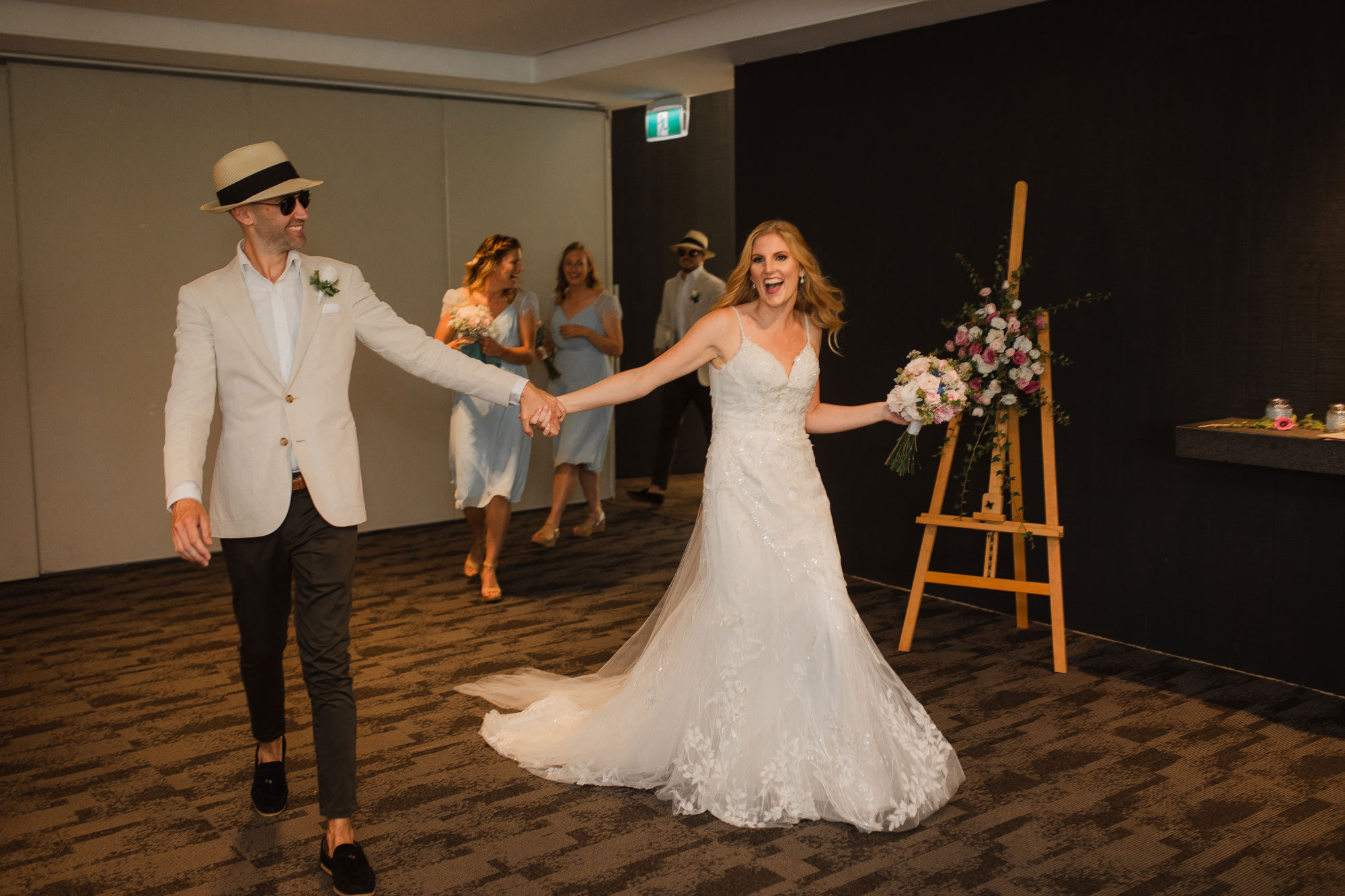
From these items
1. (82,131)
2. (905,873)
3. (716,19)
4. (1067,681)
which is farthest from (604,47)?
(905,873)

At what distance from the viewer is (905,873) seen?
326 centimetres

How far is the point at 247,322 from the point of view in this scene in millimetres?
3184

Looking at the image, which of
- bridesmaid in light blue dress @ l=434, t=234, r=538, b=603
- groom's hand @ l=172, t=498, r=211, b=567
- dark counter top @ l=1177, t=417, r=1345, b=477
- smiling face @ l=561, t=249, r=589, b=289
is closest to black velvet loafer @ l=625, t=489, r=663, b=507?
smiling face @ l=561, t=249, r=589, b=289

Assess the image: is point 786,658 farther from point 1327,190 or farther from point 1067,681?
point 1327,190

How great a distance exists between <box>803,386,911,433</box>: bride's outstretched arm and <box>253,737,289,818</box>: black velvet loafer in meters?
2.14

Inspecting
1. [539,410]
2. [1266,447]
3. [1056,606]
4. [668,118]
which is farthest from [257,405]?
[668,118]

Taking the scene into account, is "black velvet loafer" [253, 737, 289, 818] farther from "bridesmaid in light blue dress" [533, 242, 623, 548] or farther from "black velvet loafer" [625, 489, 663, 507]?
"black velvet loafer" [625, 489, 663, 507]

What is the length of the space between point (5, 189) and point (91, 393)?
1.28 m

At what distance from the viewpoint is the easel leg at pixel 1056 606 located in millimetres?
5047

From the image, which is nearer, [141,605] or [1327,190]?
[1327,190]

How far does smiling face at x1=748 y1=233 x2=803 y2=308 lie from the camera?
3.89m

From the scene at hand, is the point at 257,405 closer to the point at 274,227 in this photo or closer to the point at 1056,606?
the point at 274,227

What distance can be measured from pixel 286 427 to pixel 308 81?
5.31 metres

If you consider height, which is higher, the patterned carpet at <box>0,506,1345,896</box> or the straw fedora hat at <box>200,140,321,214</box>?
the straw fedora hat at <box>200,140,321,214</box>
